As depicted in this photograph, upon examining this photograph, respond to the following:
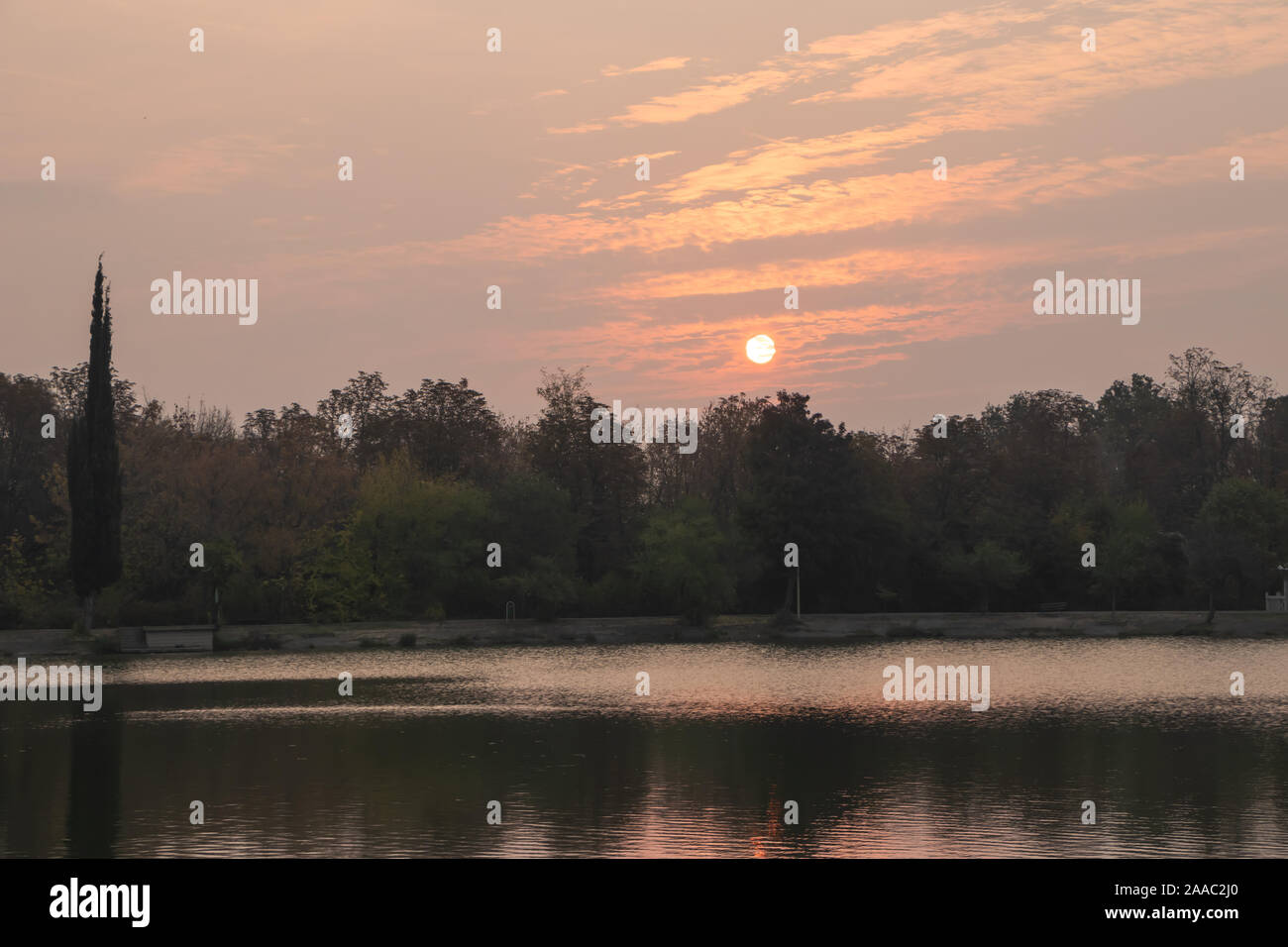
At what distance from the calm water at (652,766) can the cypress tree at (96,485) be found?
33.7 feet

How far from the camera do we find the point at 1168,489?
9012 centimetres

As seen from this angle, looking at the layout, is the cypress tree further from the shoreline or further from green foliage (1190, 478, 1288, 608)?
green foliage (1190, 478, 1288, 608)

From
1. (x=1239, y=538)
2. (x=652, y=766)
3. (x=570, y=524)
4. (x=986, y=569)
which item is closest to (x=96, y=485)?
(x=570, y=524)

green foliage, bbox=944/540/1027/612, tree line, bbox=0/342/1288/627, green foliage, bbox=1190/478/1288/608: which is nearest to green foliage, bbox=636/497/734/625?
tree line, bbox=0/342/1288/627

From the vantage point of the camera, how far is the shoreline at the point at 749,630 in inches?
2212

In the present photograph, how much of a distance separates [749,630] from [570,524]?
11428mm

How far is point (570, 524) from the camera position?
2675 inches

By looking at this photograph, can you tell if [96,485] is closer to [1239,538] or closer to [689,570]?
[689,570]

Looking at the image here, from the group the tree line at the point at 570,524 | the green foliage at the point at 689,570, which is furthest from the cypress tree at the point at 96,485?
the green foliage at the point at 689,570

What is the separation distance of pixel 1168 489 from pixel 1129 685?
5743 centimetres

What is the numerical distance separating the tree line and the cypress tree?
0.68 ft
